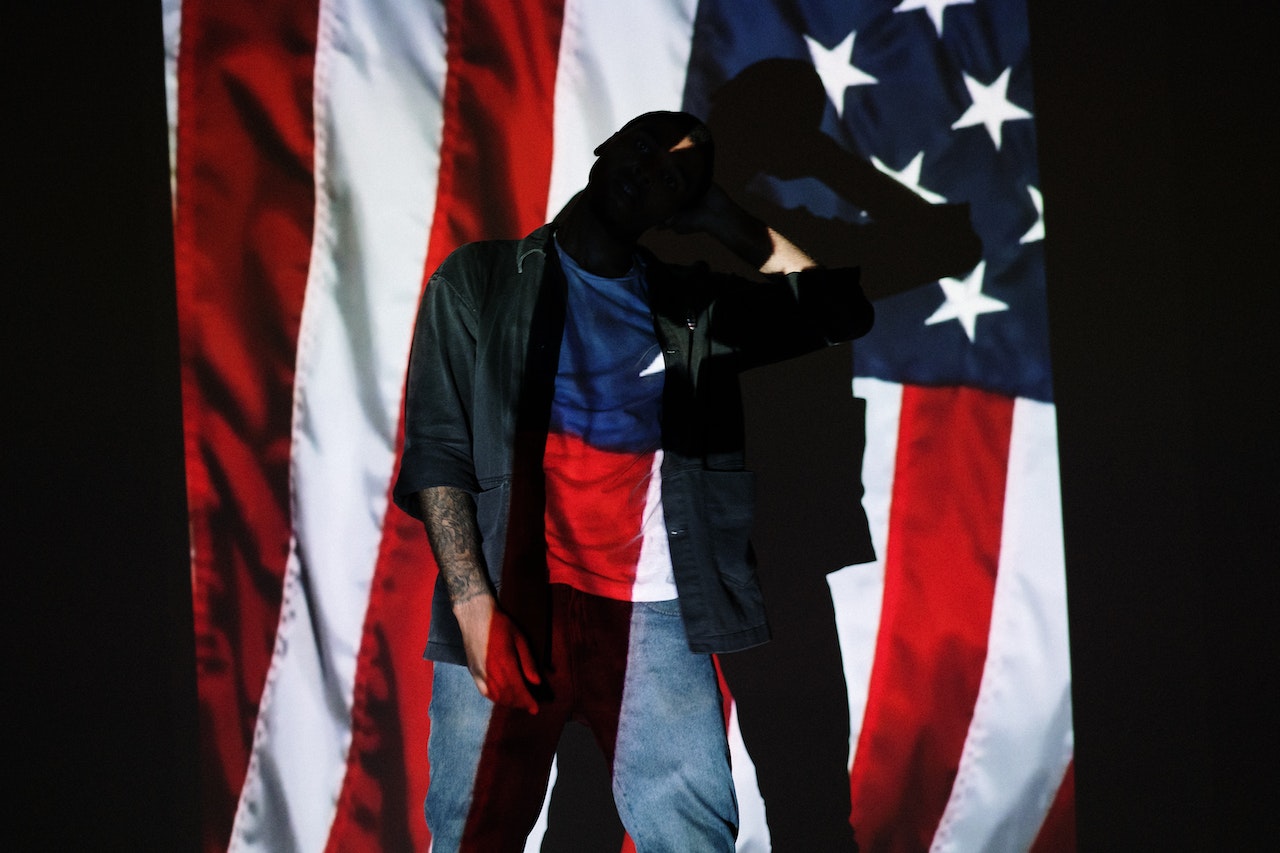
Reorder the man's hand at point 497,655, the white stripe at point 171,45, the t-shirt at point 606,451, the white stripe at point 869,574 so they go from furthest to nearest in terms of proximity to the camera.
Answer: the white stripe at point 869,574 → the white stripe at point 171,45 → the t-shirt at point 606,451 → the man's hand at point 497,655

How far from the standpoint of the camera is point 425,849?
2.04 m

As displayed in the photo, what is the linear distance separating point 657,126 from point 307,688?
49.9 inches

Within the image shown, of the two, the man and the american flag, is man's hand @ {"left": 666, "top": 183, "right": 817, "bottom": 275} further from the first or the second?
the american flag

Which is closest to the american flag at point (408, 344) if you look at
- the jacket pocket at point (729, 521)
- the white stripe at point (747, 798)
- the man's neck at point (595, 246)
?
the white stripe at point (747, 798)

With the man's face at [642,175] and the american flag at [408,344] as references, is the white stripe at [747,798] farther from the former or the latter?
the man's face at [642,175]

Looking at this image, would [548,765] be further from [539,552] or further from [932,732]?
[932,732]

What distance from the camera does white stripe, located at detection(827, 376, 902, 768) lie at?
2.08m

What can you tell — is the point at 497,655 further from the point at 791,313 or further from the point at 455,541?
the point at 791,313

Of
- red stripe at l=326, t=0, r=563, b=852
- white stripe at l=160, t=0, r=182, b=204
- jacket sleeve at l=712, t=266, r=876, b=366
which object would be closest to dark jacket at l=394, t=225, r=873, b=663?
jacket sleeve at l=712, t=266, r=876, b=366

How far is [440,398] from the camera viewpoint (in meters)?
1.45

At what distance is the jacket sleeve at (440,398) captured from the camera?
4.65 feet

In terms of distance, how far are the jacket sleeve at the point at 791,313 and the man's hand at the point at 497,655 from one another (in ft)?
1.85

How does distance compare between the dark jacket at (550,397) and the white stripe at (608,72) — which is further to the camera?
the white stripe at (608,72)

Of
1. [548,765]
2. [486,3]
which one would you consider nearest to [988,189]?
[486,3]
